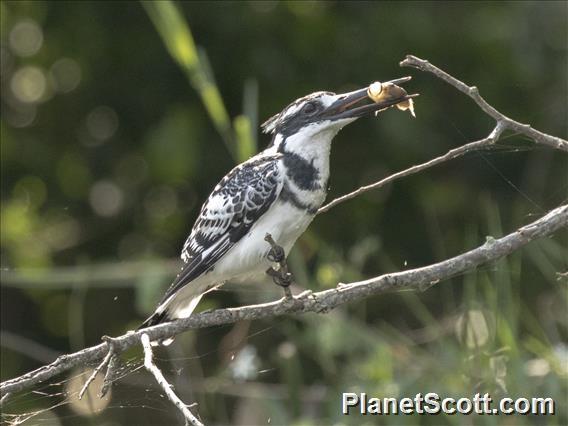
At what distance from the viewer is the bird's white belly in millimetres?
3150

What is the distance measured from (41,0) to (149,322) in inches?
107

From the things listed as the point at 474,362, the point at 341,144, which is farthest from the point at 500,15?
the point at 474,362

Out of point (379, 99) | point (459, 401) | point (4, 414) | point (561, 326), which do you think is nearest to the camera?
point (4, 414)

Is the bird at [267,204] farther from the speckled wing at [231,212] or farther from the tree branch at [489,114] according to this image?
the tree branch at [489,114]

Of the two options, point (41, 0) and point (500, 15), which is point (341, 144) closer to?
point (500, 15)

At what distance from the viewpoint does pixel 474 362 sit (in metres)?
3.55

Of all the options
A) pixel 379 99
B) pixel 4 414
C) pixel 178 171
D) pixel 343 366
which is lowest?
pixel 4 414

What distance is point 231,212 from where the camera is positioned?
3.33 meters

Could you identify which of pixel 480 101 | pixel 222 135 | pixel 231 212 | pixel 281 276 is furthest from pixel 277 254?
pixel 222 135

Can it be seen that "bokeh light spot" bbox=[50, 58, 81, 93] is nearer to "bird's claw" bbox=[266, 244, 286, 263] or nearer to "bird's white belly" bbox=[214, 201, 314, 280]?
"bird's white belly" bbox=[214, 201, 314, 280]

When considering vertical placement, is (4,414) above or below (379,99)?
below

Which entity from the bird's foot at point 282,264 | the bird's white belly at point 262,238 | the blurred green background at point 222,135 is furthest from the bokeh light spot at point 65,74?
the bird's foot at point 282,264

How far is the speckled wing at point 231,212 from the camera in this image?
3230mm

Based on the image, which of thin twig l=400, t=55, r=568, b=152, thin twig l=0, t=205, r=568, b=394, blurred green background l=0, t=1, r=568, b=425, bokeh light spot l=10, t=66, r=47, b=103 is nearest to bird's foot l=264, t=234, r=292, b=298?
thin twig l=0, t=205, r=568, b=394
